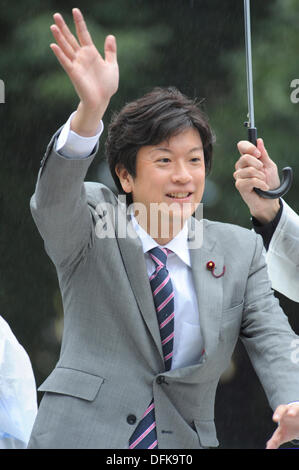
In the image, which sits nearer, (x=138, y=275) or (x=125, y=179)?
(x=138, y=275)

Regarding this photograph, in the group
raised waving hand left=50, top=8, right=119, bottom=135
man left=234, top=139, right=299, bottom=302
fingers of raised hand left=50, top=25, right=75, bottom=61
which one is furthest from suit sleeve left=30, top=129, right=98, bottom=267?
man left=234, top=139, right=299, bottom=302

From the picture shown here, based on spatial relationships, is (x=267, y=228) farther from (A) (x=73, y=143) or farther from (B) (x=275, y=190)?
(A) (x=73, y=143)

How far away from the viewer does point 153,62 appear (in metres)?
5.44

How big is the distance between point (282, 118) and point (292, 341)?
283cm

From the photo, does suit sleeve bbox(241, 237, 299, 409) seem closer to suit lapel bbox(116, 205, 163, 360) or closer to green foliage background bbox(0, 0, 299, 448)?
suit lapel bbox(116, 205, 163, 360)

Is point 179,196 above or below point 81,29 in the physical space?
below

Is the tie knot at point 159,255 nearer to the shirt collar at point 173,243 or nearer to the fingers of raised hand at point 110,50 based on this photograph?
the shirt collar at point 173,243

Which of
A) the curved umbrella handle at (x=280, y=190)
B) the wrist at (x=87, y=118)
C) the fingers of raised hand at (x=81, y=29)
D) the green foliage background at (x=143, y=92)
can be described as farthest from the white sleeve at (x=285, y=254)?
the green foliage background at (x=143, y=92)

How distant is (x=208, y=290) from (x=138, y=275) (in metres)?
0.21

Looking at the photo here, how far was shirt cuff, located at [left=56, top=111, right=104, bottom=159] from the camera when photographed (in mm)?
2441

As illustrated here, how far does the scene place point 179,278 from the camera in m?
2.75

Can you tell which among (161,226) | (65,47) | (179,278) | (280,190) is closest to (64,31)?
(65,47)

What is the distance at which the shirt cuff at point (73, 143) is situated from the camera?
244 cm

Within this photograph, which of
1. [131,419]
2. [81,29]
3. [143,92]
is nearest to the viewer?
[81,29]
